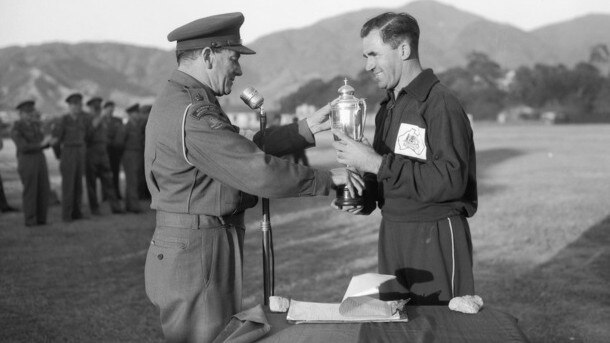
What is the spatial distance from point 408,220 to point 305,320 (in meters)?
0.96

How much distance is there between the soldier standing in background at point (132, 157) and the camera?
42.3ft

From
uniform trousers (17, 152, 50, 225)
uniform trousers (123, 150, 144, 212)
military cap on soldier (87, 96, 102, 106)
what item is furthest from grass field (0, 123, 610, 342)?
military cap on soldier (87, 96, 102, 106)

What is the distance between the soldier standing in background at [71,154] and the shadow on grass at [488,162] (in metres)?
8.10

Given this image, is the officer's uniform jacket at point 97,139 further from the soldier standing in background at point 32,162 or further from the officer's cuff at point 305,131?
the officer's cuff at point 305,131

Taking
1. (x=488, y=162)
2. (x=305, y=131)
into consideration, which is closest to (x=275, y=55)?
(x=488, y=162)

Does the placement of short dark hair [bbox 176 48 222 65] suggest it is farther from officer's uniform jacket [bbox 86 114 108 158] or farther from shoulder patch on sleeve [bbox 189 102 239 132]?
officer's uniform jacket [bbox 86 114 108 158]

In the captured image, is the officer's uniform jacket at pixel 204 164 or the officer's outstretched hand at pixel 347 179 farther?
the officer's outstretched hand at pixel 347 179

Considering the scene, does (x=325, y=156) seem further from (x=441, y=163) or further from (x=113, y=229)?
(x=441, y=163)

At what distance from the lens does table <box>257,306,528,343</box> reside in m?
2.28

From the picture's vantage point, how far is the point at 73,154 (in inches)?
480

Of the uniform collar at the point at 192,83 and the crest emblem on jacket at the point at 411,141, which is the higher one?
the uniform collar at the point at 192,83

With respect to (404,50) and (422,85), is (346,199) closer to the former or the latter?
(422,85)

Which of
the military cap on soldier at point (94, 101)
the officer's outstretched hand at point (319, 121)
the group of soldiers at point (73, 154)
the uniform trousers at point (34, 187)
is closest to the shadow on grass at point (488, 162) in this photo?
the group of soldiers at point (73, 154)

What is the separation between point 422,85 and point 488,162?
20.3 metres
